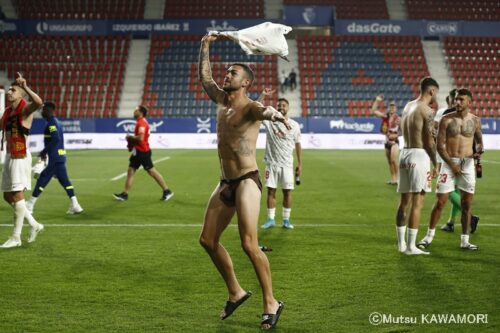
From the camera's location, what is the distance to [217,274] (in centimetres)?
803

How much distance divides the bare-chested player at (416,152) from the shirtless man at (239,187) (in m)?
3.46

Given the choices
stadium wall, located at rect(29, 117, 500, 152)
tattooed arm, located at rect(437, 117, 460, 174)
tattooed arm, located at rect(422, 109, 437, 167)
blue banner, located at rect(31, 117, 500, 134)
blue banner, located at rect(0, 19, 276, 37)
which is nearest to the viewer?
tattooed arm, located at rect(422, 109, 437, 167)

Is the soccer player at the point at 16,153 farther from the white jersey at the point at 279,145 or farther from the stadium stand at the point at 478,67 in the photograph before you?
the stadium stand at the point at 478,67

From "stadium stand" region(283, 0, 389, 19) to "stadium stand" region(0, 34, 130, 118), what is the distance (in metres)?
14.8

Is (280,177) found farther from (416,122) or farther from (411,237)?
(416,122)

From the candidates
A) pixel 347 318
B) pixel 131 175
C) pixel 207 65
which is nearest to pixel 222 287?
pixel 347 318

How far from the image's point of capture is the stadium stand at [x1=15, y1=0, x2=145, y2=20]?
51781mm

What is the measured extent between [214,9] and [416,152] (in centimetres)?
4618

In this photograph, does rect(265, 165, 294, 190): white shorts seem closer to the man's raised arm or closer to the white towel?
the man's raised arm

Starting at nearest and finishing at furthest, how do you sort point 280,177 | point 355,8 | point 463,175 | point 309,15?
1. point 463,175
2. point 280,177
3. point 309,15
4. point 355,8

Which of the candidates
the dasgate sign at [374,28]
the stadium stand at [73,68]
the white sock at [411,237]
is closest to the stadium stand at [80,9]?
the stadium stand at [73,68]

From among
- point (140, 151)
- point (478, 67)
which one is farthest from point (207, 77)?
point (478, 67)

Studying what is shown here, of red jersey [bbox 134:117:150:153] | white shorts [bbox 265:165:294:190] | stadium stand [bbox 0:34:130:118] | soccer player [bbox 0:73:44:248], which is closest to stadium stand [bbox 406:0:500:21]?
stadium stand [bbox 0:34:130:118]

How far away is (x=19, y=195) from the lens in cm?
970
